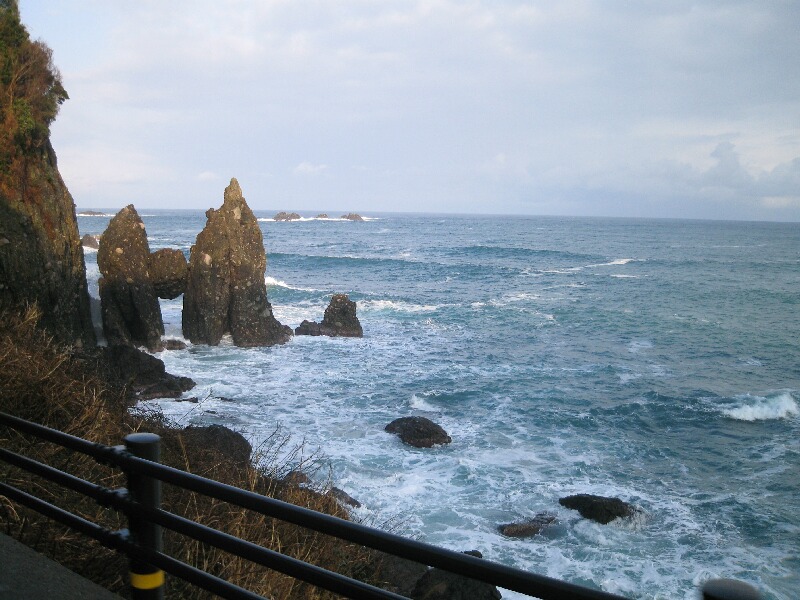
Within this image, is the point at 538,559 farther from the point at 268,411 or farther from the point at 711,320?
the point at 711,320

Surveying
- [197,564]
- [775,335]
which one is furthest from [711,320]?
[197,564]

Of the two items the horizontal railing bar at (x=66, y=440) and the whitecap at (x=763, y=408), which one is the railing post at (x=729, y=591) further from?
the whitecap at (x=763, y=408)

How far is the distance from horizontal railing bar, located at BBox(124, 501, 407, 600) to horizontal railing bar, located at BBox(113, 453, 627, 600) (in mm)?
127

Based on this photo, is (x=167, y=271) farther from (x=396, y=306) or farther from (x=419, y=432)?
(x=396, y=306)

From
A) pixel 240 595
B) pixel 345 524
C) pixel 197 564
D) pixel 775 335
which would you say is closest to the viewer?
pixel 345 524

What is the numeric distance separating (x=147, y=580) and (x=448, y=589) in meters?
6.35

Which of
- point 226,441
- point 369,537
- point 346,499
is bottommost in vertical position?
point 346,499

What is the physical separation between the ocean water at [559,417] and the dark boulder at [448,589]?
188cm

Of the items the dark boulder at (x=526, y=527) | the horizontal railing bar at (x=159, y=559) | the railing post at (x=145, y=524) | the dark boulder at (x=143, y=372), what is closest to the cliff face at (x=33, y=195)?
the dark boulder at (x=143, y=372)

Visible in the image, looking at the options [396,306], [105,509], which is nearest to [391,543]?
[105,509]

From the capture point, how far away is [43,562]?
3199 millimetres

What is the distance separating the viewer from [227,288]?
26.6 m

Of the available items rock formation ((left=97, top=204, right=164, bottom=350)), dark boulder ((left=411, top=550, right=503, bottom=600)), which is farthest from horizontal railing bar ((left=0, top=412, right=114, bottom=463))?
rock formation ((left=97, top=204, right=164, bottom=350))

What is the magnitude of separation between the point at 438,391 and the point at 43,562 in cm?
1791
